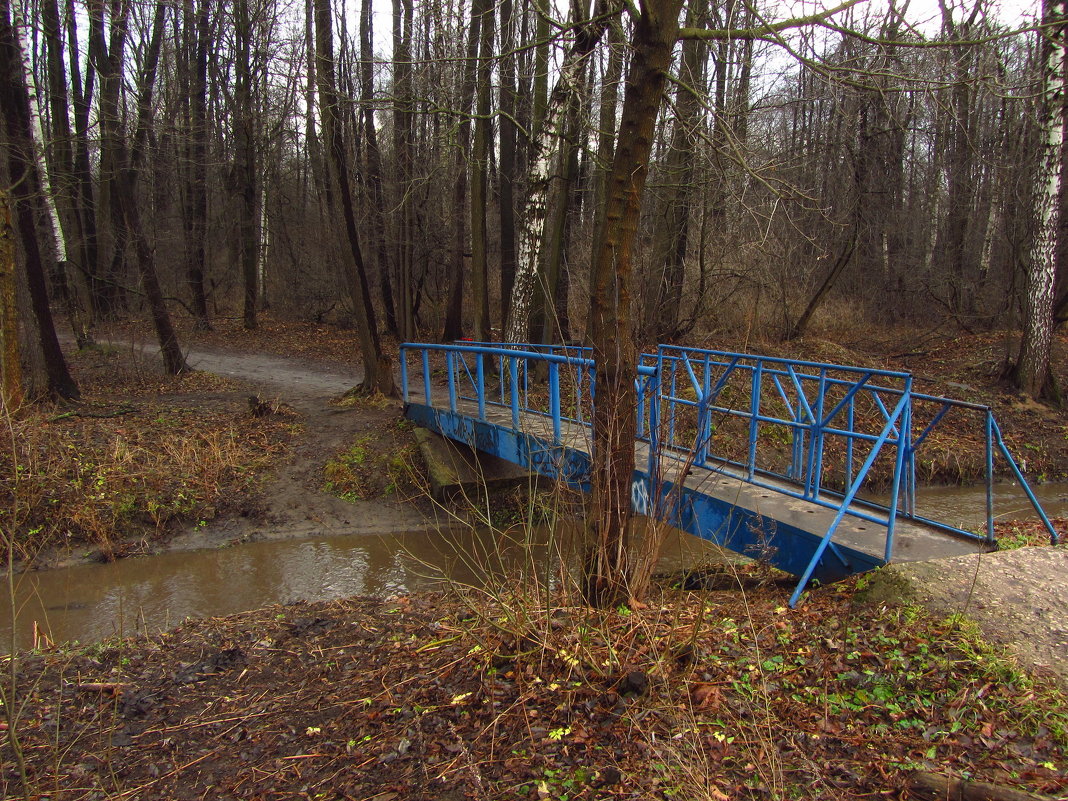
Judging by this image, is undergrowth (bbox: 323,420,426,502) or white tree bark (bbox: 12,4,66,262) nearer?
undergrowth (bbox: 323,420,426,502)

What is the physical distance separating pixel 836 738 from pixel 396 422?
29.4 feet

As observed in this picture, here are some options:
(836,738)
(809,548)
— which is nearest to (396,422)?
(809,548)

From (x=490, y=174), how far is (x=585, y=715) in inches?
740

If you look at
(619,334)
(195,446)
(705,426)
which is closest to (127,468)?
(195,446)

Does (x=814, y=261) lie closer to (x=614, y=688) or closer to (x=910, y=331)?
(x=910, y=331)

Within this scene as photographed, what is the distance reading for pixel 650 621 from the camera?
360 cm

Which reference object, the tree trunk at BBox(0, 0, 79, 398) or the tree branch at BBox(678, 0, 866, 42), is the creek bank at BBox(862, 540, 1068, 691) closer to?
the tree branch at BBox(678, 0, 866, 42)

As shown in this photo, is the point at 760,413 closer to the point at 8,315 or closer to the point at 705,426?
the point at 705,426

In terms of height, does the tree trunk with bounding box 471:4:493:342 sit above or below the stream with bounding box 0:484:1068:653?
above

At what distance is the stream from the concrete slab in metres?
0.66

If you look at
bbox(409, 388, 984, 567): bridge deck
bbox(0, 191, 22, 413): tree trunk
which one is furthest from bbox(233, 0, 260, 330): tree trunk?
bbox(409, 388, 984, 567): bridge deck

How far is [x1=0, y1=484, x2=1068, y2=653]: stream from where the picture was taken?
253 inches

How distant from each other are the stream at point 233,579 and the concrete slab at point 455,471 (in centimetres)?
66

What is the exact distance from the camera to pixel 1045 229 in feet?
35.3
